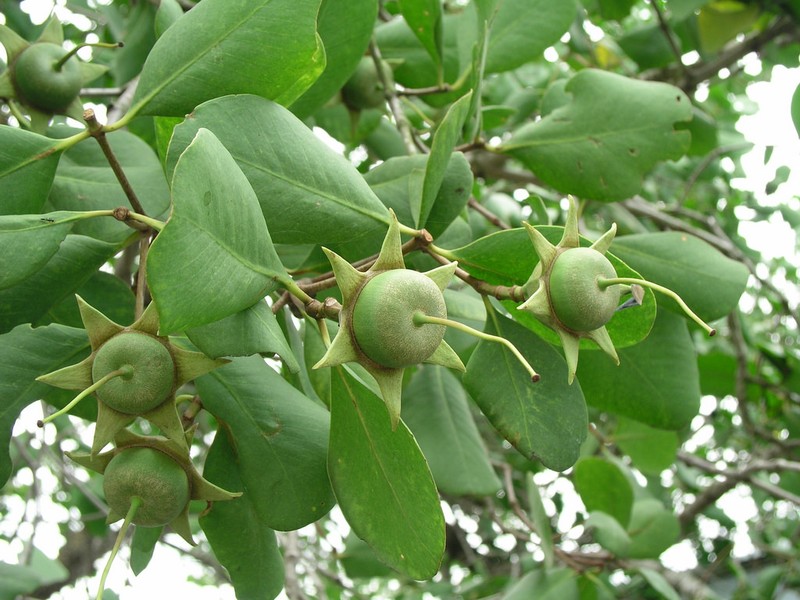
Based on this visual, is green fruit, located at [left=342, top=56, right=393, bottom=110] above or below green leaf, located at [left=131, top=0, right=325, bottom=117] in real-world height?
below

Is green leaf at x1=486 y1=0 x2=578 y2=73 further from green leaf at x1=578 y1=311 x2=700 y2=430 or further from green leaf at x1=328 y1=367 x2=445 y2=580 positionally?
green leaf at x1=328 y1=367 x2=445 y2=580

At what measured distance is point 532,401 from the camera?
127 cm

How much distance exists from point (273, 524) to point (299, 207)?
477 mm

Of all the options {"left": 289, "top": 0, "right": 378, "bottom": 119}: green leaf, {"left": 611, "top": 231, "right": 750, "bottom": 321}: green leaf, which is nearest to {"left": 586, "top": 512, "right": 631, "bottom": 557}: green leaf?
{"left": 611, "top": 231, "right": 750, "bottom": 321}: green leaf

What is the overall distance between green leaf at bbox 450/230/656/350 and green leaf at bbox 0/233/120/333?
1.83 feet

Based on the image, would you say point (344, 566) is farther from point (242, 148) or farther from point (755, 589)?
point (242, 148)

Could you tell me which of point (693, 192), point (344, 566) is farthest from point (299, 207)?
point (693, 192)

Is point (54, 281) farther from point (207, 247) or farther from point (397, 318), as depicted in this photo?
point (397, 318)

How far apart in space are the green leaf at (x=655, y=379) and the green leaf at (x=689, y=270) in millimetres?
65

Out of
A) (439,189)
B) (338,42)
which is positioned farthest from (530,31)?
(439,189)

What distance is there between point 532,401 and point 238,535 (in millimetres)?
532

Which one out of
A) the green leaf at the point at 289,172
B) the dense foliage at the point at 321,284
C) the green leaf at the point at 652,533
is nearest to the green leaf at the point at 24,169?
the dense foliage at the point at 321,284

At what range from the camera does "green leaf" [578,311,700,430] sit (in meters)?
1.66

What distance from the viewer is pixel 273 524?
125 centimetres
